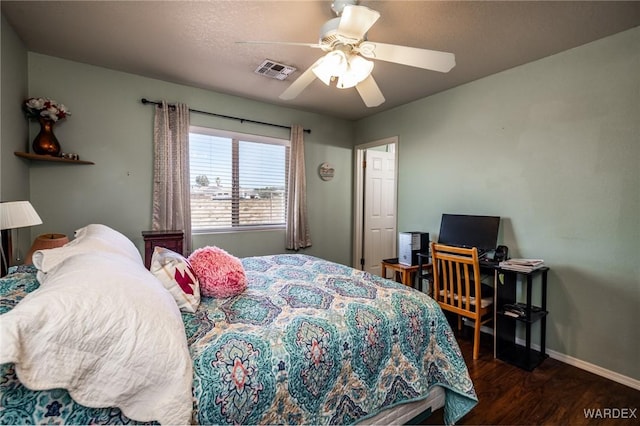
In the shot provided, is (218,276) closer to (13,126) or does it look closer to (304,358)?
(304,358)

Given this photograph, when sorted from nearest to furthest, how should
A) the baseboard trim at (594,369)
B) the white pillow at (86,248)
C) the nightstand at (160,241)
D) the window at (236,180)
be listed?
the white pillow at (86,248), the baseboard trim at (594,369), the nightstand at (160,241), the window at (236,180)

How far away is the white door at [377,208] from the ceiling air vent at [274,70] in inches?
80.7

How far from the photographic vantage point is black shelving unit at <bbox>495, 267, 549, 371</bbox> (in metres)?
2.31

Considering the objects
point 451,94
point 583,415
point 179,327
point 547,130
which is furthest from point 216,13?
point 583,415

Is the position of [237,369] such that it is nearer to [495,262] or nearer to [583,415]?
[583,415]

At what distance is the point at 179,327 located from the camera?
0.99 metres

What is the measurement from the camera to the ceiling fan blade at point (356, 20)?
4.59 ft

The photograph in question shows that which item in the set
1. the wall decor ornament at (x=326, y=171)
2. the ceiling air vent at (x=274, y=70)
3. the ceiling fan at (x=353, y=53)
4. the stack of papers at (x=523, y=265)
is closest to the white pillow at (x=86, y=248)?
the ceiling fan at (x=353, y=53)

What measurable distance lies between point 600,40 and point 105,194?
4468mm

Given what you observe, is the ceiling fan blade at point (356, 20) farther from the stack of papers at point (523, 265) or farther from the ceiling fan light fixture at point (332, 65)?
the stack of papers at point (523, 265)

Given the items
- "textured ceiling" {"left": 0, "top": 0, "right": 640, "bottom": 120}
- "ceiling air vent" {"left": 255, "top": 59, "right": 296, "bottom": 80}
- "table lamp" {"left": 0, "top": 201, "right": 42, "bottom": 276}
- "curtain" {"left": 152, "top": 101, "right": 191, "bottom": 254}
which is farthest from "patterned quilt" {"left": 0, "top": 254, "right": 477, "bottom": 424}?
"ceiling air vent" {"left": 255, "top": 59, "right": 296, "bottom": 80}

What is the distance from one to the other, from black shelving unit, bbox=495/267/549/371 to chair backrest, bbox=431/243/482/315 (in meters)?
0.23

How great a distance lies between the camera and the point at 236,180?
3.64 m

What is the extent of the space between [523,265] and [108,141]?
396 cm
